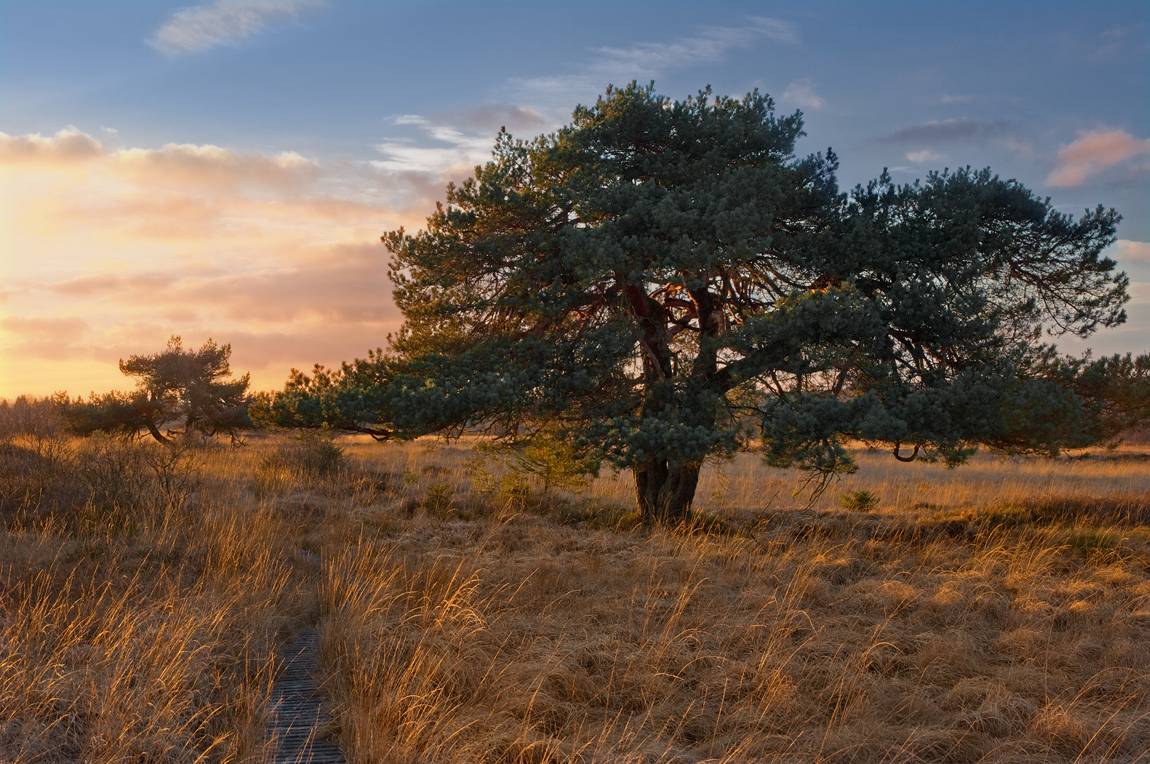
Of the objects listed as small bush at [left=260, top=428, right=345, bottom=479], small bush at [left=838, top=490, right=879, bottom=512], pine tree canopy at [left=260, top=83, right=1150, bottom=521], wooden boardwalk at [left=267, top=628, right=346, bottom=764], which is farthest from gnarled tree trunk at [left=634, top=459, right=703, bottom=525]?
small bush at [left=260, top=428, right=345, bottom=479]

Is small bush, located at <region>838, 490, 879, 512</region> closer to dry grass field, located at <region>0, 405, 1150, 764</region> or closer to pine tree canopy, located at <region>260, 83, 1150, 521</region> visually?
dry grass field, located at <region>0, 405, 1150, 764</region>

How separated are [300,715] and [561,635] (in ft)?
7.18

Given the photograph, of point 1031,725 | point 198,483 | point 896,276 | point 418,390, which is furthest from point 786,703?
point 198,483

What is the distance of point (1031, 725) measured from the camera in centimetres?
522

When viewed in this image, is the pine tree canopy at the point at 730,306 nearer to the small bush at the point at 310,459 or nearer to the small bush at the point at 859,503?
the small bush at the point at 859,503

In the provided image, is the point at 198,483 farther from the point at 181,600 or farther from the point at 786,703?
the point at 786,703

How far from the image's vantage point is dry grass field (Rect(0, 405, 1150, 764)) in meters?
4.69

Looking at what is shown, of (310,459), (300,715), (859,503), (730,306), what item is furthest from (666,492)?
(310,459)

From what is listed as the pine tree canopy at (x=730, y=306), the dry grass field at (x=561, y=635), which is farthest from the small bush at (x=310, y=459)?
the pine tree canopy at (x=730, y=306)

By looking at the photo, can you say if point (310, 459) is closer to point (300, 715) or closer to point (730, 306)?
point (730, 306)

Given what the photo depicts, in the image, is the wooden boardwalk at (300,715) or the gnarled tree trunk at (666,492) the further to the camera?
the gnarled tree trunk at (666,492)

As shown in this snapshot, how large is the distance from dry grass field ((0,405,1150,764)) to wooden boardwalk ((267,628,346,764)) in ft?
0.43

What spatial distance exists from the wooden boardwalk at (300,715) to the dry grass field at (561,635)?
132 millimetres

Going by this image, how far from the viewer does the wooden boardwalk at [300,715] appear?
4590mm
